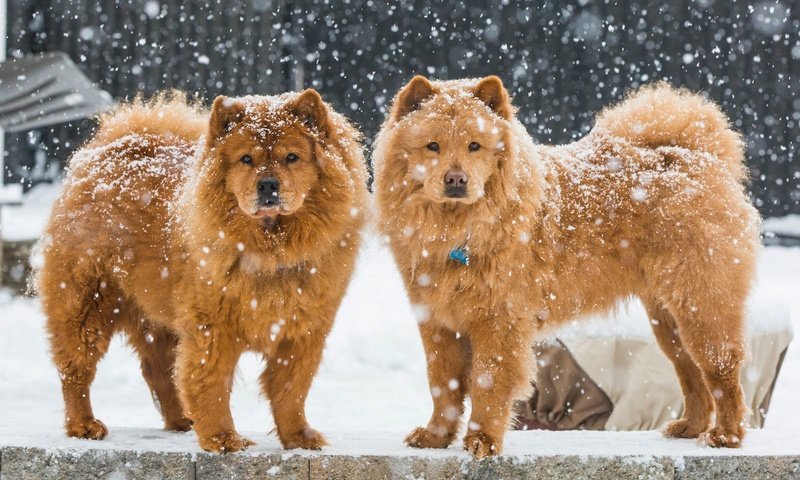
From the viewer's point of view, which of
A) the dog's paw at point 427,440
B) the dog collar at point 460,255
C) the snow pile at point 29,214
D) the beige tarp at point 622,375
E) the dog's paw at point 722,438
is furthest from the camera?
the snow pile at point 29,214

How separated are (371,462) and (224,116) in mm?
1655

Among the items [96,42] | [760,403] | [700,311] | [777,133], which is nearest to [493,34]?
[777,133]

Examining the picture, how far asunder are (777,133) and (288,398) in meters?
10.7

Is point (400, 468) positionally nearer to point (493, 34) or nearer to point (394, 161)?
point (394, 161)

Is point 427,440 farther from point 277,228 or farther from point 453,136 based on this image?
point 453,136

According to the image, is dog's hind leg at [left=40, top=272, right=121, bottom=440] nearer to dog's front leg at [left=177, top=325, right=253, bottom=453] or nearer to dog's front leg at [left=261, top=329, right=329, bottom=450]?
dog's front leg at [left=177, top=325, right=253, bottom=453]

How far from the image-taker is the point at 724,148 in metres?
4.62

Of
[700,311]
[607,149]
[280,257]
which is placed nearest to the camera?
[280,257]

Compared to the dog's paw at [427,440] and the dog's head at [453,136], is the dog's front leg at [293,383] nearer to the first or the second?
the dog's paw at [427,440]

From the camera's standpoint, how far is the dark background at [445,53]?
11578 millimetres

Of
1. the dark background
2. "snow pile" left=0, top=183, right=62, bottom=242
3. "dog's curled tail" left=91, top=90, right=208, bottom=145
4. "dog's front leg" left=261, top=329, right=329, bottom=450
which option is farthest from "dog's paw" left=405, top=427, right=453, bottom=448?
the dark background

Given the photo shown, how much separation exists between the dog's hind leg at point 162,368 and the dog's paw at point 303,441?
2.88 feet

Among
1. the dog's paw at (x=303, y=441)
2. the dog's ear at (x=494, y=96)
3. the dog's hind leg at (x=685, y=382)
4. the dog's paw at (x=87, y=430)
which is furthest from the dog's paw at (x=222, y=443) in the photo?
the dog's hind leg at (x=685, y=382)

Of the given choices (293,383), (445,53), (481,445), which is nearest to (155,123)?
(293,383)
